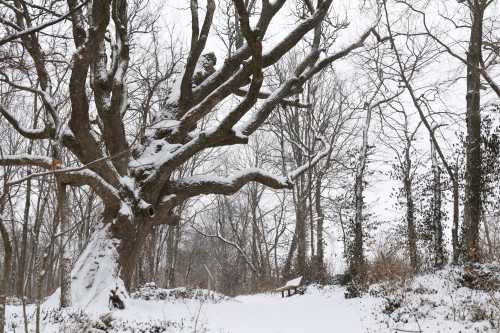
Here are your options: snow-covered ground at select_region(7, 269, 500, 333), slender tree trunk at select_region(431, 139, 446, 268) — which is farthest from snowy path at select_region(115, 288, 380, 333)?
slender tree trunk at select_region(431, 139, 446, 268)

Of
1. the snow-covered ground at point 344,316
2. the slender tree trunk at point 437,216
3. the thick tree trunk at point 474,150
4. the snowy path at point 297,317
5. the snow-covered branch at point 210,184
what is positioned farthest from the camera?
the slender tree trunk at point 437,216

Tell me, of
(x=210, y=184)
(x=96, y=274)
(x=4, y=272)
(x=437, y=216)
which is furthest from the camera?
(x=437, y=216)

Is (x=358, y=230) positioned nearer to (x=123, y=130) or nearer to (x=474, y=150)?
(x=474, y=150)

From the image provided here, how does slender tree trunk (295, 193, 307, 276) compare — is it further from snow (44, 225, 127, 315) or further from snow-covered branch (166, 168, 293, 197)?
snow (44, 225, 127, 315)

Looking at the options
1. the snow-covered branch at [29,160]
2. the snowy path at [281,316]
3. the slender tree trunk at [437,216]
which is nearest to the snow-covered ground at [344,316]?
the snowy path at [281,316]

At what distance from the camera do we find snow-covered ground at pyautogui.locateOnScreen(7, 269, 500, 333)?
524 centimetres

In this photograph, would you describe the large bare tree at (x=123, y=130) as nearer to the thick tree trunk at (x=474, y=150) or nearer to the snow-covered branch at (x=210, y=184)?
the snow-covered branch at (x=210, y=184)

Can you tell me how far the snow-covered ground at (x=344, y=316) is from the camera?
5240mm

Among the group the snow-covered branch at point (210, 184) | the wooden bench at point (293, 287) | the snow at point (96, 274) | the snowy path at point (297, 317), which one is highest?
the snow-covered branch at point (210, 184)

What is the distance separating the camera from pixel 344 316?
7852 millimetres

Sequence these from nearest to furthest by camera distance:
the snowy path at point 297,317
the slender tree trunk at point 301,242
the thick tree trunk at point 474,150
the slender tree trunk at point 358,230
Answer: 1. the snowy path at point 297,317
2. the thick tree trunk at point 474,150
3. the slender tree trunk at point 358,230
4. the slender tree trunk at point 301,242

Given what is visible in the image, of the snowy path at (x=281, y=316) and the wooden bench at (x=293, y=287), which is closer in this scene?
the snowy path at (x=281, y=316)

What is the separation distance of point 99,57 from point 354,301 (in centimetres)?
762

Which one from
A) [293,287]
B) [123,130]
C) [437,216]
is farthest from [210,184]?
[437,216]
